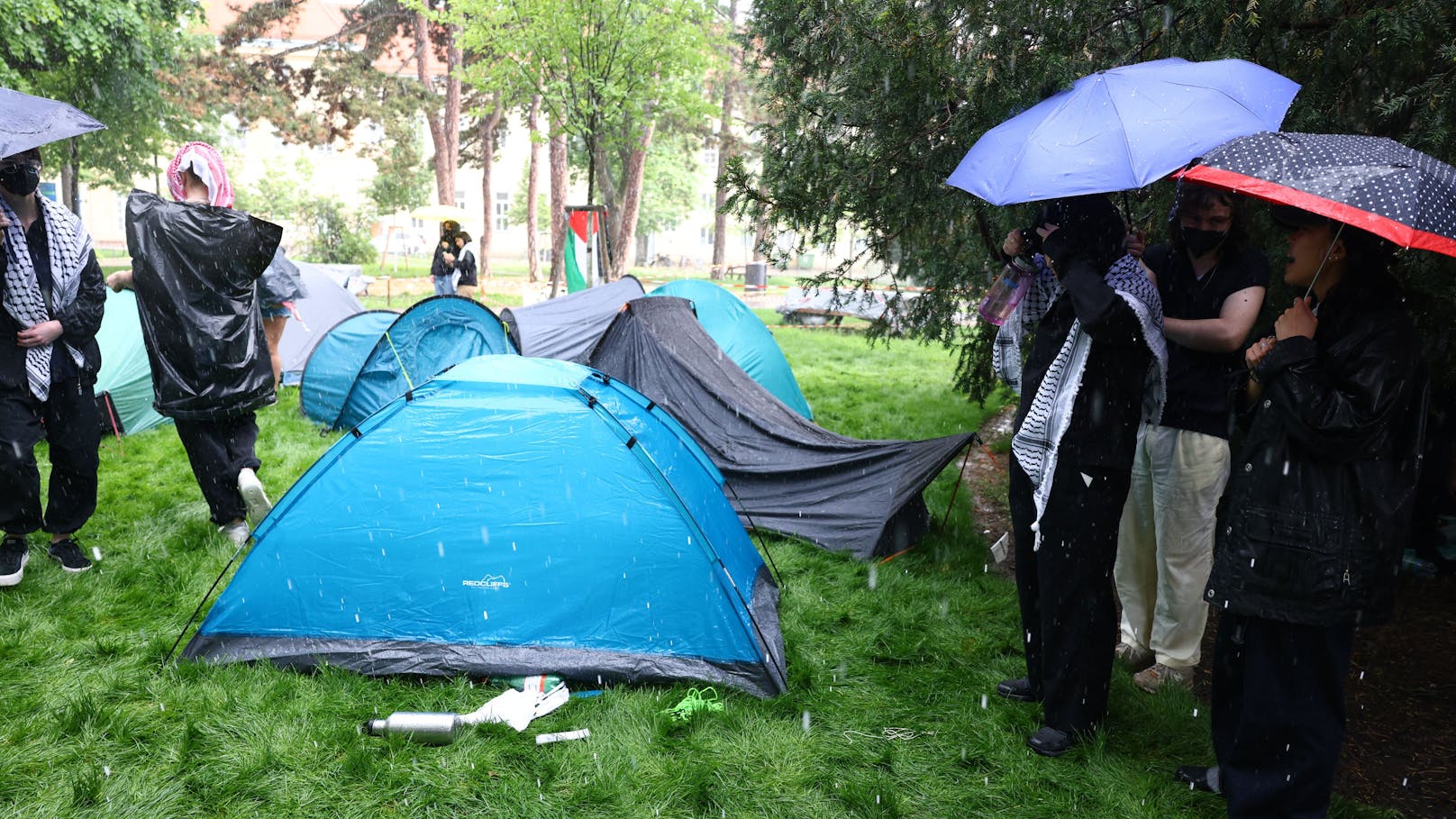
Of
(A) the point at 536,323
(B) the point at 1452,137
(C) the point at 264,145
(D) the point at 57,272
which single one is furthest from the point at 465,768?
(C) the point at 264,145

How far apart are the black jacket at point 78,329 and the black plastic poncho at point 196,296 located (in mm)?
160

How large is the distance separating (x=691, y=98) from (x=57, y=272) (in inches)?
407

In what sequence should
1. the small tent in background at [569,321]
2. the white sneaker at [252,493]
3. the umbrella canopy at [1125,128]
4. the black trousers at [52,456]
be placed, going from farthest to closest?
the small tent in background at [569,321] < the white sneaker at [252,493] < the black trousers at [52,456] < the umbrella canopy at [1125,128]

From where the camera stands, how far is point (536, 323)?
23.2ft

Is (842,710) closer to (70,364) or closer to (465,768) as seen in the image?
(465,768)

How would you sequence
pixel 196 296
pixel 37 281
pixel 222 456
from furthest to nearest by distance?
pixel 222 456
pixel 196 296
pixel 37 281

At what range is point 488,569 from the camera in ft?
10.5

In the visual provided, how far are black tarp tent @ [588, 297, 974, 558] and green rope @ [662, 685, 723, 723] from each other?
136cm

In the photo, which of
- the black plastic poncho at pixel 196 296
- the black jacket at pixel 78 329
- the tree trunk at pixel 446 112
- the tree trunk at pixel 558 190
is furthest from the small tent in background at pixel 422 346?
the tree trunk at pixel 446 112

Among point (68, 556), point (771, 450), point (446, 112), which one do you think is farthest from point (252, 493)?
point (446, 112)

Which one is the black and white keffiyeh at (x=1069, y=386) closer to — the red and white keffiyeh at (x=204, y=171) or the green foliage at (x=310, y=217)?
the red and white keffiyeh at (x=204, y=171)

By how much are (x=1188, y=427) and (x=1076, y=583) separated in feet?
2.35

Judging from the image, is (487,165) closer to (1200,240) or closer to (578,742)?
(578,742)

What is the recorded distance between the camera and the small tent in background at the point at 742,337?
686cm
